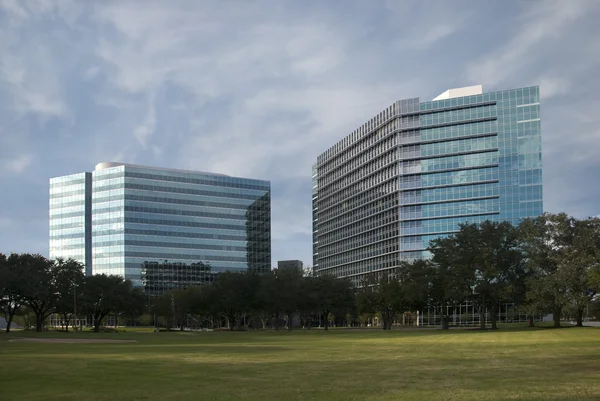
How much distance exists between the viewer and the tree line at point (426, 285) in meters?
97.4

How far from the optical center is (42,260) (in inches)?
5007

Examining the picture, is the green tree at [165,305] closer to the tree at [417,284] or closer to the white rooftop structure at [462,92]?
the tree at [417,284]

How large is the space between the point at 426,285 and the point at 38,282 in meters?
68.8

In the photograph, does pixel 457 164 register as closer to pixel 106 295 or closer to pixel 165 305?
pixel 165 305

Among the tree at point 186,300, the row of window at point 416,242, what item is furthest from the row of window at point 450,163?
the tree at point 186,300

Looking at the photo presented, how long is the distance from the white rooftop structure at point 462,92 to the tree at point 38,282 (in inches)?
4430

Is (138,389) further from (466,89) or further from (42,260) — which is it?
(466,89)

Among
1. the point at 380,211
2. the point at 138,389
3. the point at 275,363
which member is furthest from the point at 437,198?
the point at 138,389

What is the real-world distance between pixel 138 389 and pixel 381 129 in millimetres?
178585

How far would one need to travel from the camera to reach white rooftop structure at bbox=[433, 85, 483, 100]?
595 ft

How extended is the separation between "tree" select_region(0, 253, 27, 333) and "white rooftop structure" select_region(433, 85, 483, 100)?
118 metres

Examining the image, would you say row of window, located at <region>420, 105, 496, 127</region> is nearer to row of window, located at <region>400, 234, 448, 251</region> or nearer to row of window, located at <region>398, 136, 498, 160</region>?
row of window, located at <region>398, 136, 498, 160</region>

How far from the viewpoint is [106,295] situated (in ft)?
449

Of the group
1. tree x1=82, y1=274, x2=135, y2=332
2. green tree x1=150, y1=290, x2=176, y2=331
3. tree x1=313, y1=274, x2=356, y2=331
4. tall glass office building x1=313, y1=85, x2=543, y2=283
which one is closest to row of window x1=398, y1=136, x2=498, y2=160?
tall glass office building x1=313, y1=85, x2=543, y2=283
